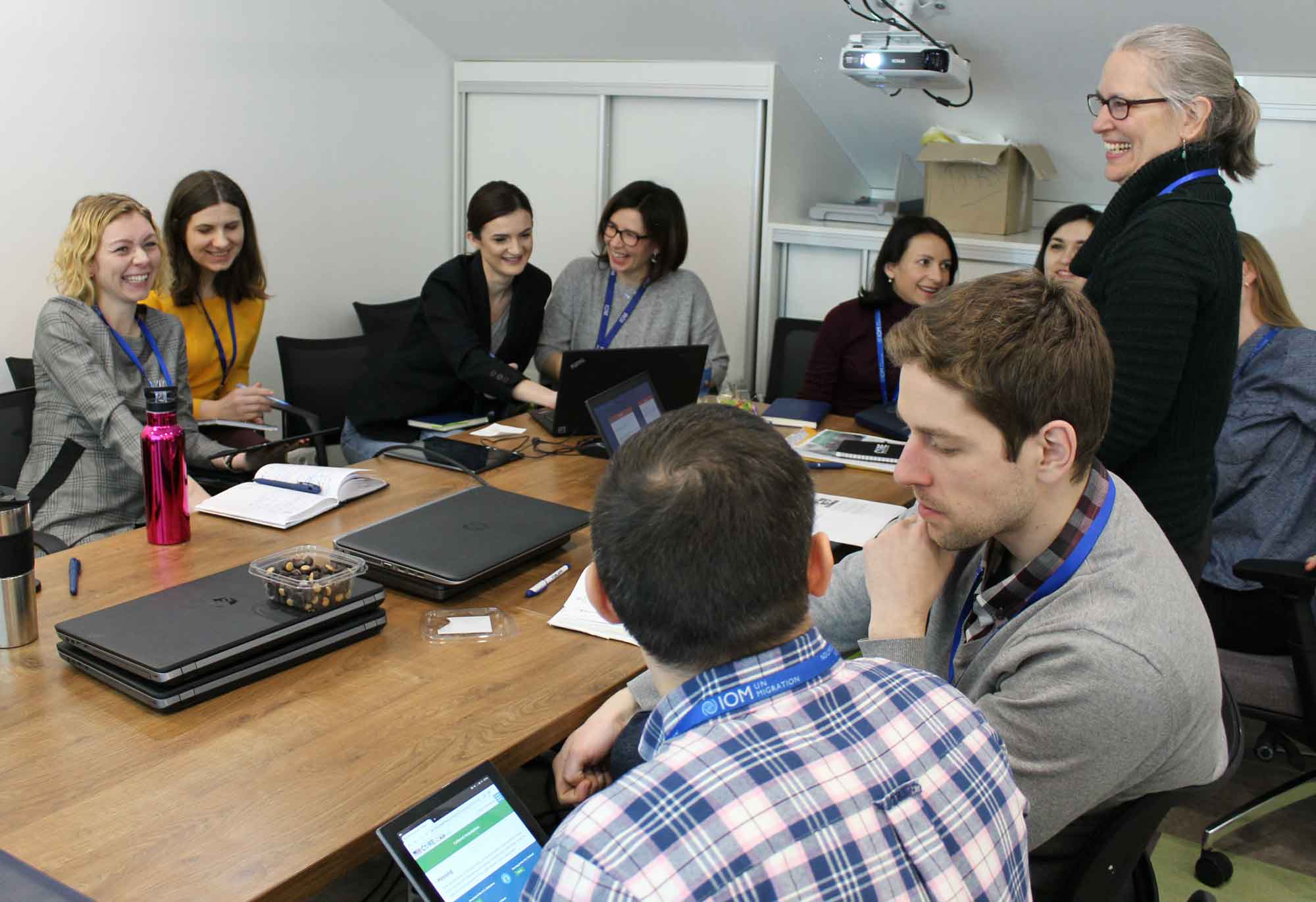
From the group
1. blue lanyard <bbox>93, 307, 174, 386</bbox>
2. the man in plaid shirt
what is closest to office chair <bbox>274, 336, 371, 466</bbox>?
blue lanyard <bbox>93, 307, 174, 386</bbox>

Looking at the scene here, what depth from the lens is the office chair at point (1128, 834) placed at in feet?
4.40

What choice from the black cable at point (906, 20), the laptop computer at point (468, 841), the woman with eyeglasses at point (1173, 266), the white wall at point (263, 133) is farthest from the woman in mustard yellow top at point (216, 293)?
the woman with eyeglasses at point (1173, 266)

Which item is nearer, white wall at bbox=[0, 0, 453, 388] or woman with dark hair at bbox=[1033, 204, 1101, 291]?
woman with dark hair at bbox=[1033, 204, 1101, 291]

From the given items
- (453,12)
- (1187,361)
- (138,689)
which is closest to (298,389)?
(453,12)

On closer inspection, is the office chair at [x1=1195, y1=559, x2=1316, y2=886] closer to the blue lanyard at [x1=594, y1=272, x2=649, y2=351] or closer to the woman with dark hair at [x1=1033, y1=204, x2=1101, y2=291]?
the woman with dark hair at [x1=1033, y1=204, x2=1101, y2=291]

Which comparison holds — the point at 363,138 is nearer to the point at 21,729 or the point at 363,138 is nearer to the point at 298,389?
the point at 298,389

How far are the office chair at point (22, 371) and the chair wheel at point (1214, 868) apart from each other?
3.33 metres

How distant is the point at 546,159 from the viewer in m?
5.31

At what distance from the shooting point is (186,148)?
4324mm

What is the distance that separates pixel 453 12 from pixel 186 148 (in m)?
1.33

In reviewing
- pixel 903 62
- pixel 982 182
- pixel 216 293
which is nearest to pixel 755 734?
pixel 216 293

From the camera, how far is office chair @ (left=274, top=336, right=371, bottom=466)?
406 cm

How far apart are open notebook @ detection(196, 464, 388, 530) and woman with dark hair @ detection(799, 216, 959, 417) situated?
5.79 ft

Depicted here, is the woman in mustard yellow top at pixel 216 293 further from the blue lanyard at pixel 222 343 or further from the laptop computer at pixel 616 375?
the laptop computer at pixel 616 375
